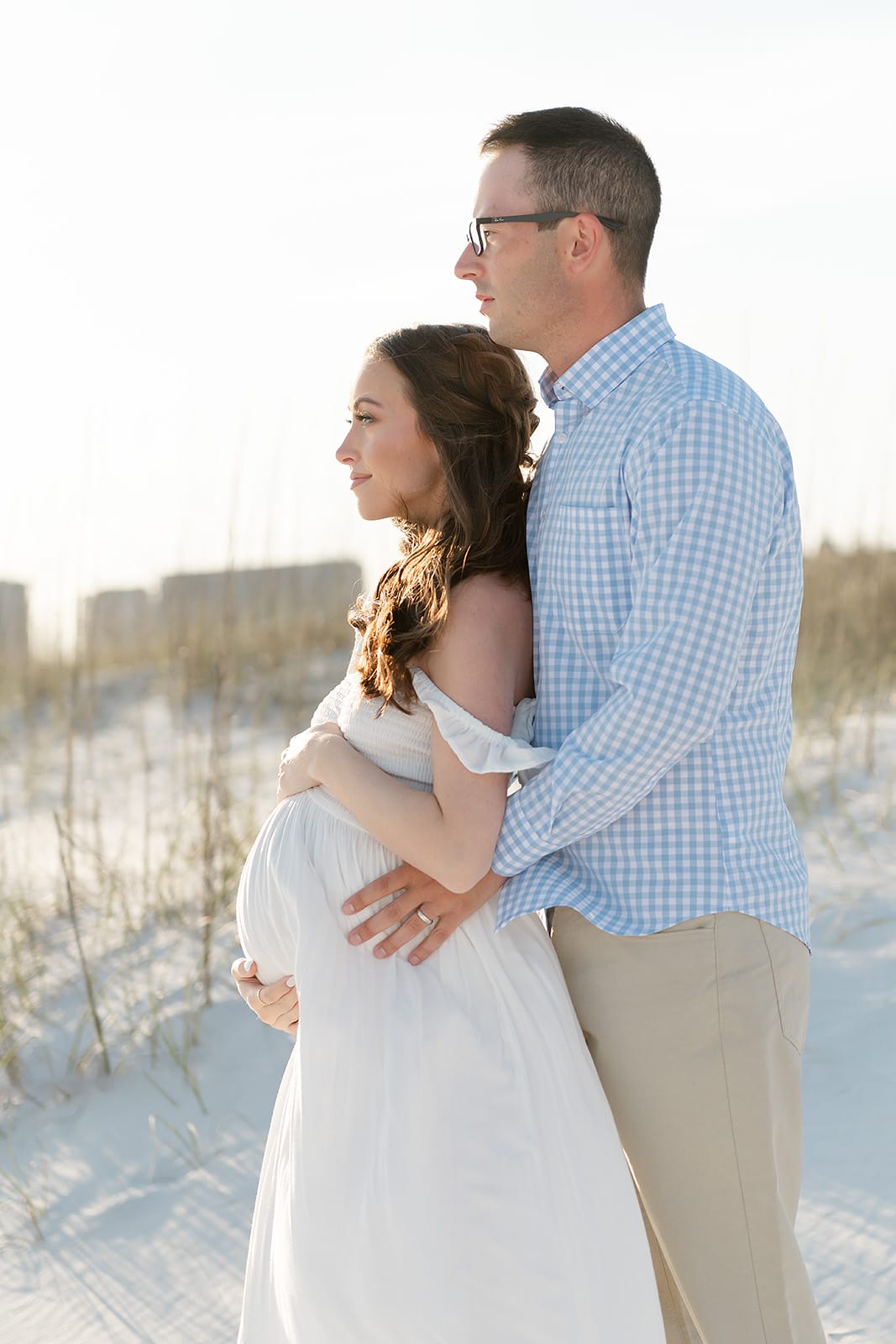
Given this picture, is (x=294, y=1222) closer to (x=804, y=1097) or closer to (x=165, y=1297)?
(x=165, y=1297)

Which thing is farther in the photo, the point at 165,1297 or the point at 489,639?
the point at 165,1297

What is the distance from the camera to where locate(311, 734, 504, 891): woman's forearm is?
1.67 meters

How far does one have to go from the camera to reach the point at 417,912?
172 cm

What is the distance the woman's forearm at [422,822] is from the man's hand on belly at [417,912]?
0.03 m

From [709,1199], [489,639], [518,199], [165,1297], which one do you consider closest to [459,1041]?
[709,1199]

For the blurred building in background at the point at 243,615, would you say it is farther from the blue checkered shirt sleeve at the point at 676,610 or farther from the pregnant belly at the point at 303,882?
the blue checkered shirt sleeve at the point at 676,610

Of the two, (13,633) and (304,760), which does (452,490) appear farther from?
(13,633)

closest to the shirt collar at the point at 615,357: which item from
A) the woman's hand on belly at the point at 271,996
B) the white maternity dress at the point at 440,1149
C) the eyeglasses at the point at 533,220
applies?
the eyeglasses at the point at 533,220

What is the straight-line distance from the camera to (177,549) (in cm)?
443

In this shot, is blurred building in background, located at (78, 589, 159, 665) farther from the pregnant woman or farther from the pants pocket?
the pants pocket

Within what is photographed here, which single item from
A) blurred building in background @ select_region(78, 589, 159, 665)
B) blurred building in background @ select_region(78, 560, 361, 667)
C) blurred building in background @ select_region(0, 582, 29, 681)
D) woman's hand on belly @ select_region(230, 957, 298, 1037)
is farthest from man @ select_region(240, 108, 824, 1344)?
blurred building in background @ select_region(78, 589, 159, 665)

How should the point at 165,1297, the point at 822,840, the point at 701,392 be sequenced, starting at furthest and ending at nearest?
the point at 822,840
the point at 165,1297
the point at 701,392

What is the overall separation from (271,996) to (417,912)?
0.96 ft

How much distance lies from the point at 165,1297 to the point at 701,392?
2.09 m
